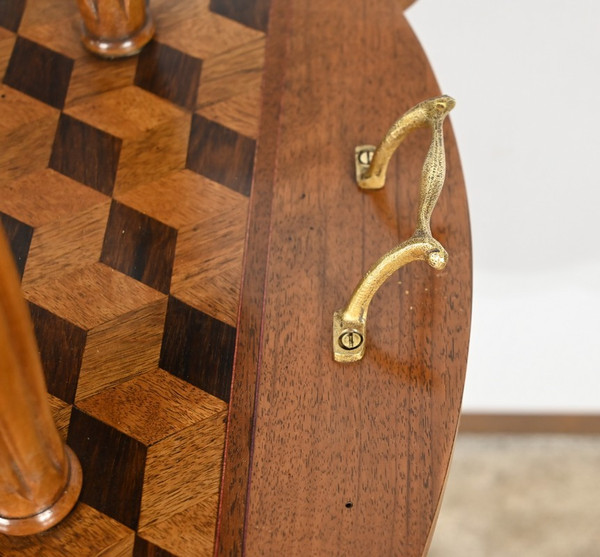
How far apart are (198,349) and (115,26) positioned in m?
0.29

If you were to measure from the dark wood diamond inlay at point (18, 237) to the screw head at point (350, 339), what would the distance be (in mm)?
232

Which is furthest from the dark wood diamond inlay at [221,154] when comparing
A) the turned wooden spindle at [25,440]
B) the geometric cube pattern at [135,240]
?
the turned wooden spindle at [25,440]

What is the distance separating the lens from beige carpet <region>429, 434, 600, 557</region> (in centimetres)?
146

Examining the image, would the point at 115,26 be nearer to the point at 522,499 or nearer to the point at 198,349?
the point at 198,349

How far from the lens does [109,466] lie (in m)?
0.63

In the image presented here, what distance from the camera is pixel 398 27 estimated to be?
83 cm

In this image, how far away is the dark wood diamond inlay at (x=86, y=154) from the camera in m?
0.74

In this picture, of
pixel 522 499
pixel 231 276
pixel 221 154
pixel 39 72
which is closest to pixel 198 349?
pixel 231 276

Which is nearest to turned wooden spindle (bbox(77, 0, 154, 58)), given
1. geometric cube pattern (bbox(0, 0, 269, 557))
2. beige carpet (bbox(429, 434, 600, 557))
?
geometric cube pattern (bbox(0, 0, 269, 557))

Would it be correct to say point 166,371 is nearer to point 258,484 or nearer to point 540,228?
point 258,484

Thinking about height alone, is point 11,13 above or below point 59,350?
above

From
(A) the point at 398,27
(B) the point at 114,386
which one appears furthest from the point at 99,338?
(A) the point at 398,27

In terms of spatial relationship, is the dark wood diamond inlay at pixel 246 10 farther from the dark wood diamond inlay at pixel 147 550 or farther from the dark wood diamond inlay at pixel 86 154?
the dark wood diamond inlay at pixel 147 550

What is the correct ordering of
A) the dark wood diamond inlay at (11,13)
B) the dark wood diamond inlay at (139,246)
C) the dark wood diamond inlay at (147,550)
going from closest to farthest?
the dark wood diamond inlay at (147,550)
the dark wood diamond inlay at (139,246)
the dark wood diamond inlay at (11,13)
